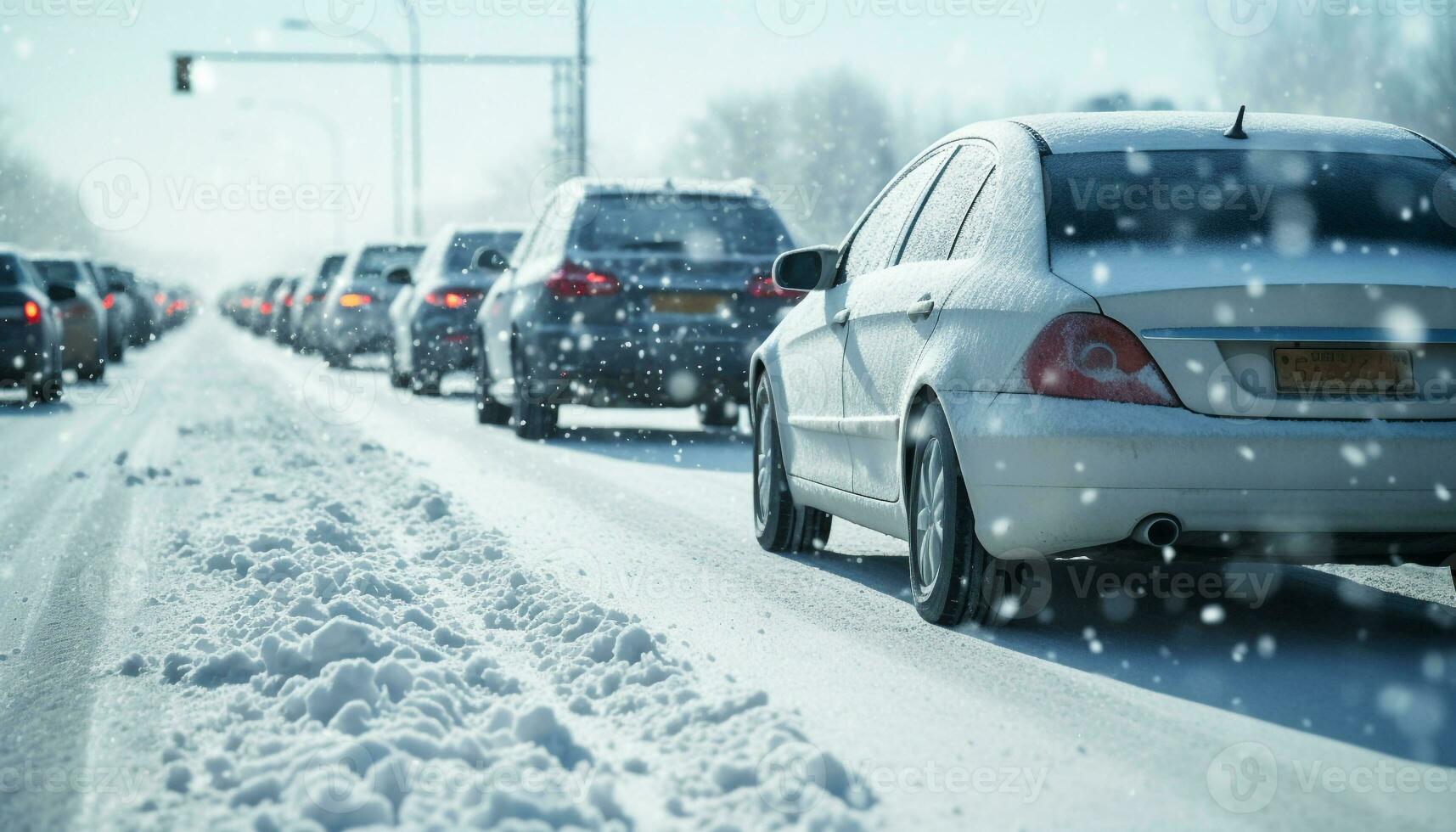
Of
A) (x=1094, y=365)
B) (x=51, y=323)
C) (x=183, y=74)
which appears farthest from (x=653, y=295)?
(x=183, y=74)

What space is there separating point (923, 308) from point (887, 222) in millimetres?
1196

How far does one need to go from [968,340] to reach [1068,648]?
2.96 ft

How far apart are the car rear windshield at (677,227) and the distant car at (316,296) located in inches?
653

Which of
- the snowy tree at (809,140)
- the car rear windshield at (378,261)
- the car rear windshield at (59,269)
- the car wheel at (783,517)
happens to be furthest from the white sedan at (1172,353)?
the snowy tree at (809,140)

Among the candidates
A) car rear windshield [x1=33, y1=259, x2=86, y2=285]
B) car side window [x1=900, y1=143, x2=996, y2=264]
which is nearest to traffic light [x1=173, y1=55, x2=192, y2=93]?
car rear windshield [x1=33, y1=259, x2=86, y2=285]

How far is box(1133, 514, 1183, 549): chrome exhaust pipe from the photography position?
15.8 feet

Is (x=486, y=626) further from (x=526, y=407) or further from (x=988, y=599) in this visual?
(x=526, y=407)

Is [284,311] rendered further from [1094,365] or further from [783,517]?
[1094,365]

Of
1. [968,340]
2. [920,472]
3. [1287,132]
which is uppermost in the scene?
[1287,132]

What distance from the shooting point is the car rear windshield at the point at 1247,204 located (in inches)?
202

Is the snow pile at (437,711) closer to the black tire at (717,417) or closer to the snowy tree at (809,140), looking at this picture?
the black tire at (717,417)

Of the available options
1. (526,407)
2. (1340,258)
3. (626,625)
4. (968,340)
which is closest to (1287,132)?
(1340,258)

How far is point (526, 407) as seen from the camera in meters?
13.8

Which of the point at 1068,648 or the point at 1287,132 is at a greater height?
the point at 1287,132
